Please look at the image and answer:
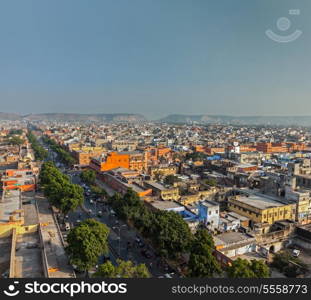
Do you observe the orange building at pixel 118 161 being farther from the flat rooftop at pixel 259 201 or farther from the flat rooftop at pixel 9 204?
the flat rooftop at pixel 259 201

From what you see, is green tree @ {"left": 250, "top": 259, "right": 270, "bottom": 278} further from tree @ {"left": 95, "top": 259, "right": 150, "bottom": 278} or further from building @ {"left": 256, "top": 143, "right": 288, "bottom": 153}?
building @ {"left": 256, "top": 143, "right": 288, "bottom": 153}

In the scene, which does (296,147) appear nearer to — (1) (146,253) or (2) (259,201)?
(2) (259,201)

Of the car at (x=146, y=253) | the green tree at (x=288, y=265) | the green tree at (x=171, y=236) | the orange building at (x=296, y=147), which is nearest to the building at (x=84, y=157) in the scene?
the car at (x=146, y=253)

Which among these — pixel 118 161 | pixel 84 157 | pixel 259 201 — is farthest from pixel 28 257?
pixel 84 157

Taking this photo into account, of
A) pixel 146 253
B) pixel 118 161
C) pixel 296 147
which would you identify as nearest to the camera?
pixel 146 253

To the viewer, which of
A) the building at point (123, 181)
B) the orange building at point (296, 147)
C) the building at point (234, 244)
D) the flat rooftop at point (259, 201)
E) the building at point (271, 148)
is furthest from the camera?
the orange building at point (296, 147)

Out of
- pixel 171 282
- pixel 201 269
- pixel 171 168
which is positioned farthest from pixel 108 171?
pixel 171 282
